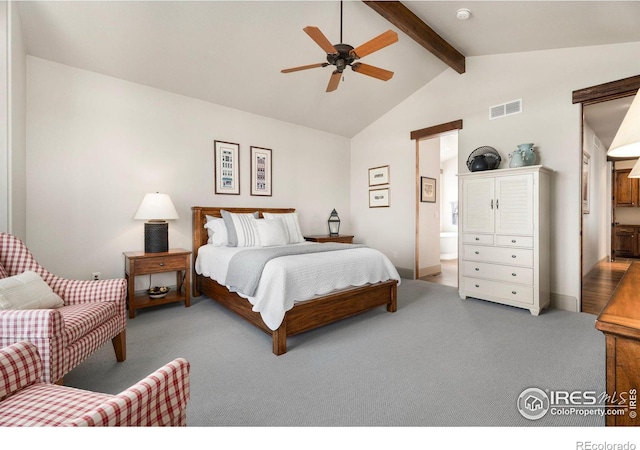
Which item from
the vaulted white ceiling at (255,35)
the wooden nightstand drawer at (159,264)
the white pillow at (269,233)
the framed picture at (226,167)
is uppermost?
the vaulted white ceiling at (255,35)

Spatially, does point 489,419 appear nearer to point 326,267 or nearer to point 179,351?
point 326,267

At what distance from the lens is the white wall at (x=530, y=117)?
3.31m

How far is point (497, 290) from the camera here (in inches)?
138

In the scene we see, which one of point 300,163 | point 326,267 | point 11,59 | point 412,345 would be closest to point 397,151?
point 300,163

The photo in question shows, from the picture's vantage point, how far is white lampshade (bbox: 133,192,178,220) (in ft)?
10.7

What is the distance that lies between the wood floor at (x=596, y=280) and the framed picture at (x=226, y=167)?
3415 mm

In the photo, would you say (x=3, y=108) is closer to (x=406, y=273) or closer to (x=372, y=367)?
(x=372, y=367)

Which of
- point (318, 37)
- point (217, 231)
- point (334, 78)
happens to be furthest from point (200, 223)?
point (318, 37)

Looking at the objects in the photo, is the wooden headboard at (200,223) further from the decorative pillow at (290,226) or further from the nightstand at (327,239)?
the nightstand at (327,239)

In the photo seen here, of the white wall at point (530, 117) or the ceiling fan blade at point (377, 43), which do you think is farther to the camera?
the white wall at point (530, 117)

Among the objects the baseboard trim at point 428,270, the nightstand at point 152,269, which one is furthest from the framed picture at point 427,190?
the nightstand at point 152,269

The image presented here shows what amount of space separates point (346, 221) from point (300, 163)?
151cm

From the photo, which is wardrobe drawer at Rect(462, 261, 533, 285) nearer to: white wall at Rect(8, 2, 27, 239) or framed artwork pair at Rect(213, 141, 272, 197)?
framed artwork pair at Rect(213, 141, 272, 197)

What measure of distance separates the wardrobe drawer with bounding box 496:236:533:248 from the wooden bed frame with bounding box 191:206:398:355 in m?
1.37
